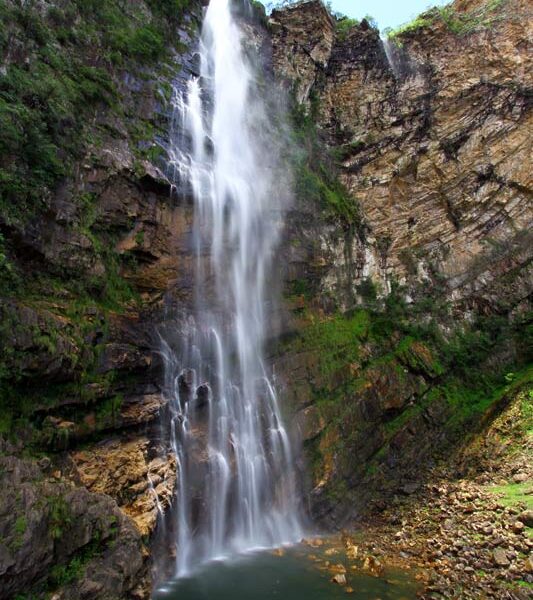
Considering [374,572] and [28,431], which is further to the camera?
[374,572]

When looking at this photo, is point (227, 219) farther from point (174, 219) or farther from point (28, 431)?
point (28, 431)

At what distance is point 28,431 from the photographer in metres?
7.45

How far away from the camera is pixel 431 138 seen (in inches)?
750

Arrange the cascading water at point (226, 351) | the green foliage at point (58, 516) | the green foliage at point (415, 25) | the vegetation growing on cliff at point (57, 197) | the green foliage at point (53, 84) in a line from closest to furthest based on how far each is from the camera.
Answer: the green foliage at point (58, 516) → the vegetation growing on cliff at point (57, 197) → the green foliage at point (53, 84) → the cascading water at point (226, 351) → the green foliage at point (415, 25)

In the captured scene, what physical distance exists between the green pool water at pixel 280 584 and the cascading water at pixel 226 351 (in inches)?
29.6

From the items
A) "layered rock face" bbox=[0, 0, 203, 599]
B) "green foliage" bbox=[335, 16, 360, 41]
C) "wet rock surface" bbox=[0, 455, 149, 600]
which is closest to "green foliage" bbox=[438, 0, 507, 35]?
"green foliage" bbox=[335, 16, 360, 41]

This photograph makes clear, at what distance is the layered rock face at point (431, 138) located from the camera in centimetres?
1758

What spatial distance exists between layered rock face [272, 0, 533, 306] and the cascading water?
369cm

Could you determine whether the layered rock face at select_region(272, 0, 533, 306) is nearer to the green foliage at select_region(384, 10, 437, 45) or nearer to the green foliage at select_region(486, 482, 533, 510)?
the green foliage at select_region(384, 10, 437, 45)

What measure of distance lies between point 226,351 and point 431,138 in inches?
531

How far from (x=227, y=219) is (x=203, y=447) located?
23.6 ft

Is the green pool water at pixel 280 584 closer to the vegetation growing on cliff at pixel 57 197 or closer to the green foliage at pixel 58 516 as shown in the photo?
the green foliage at pixel 58 516

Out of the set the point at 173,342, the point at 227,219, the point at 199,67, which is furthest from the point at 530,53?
the point at 173,342

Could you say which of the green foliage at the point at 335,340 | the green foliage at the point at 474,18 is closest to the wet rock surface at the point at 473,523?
the green foliage at the point at 335,340
